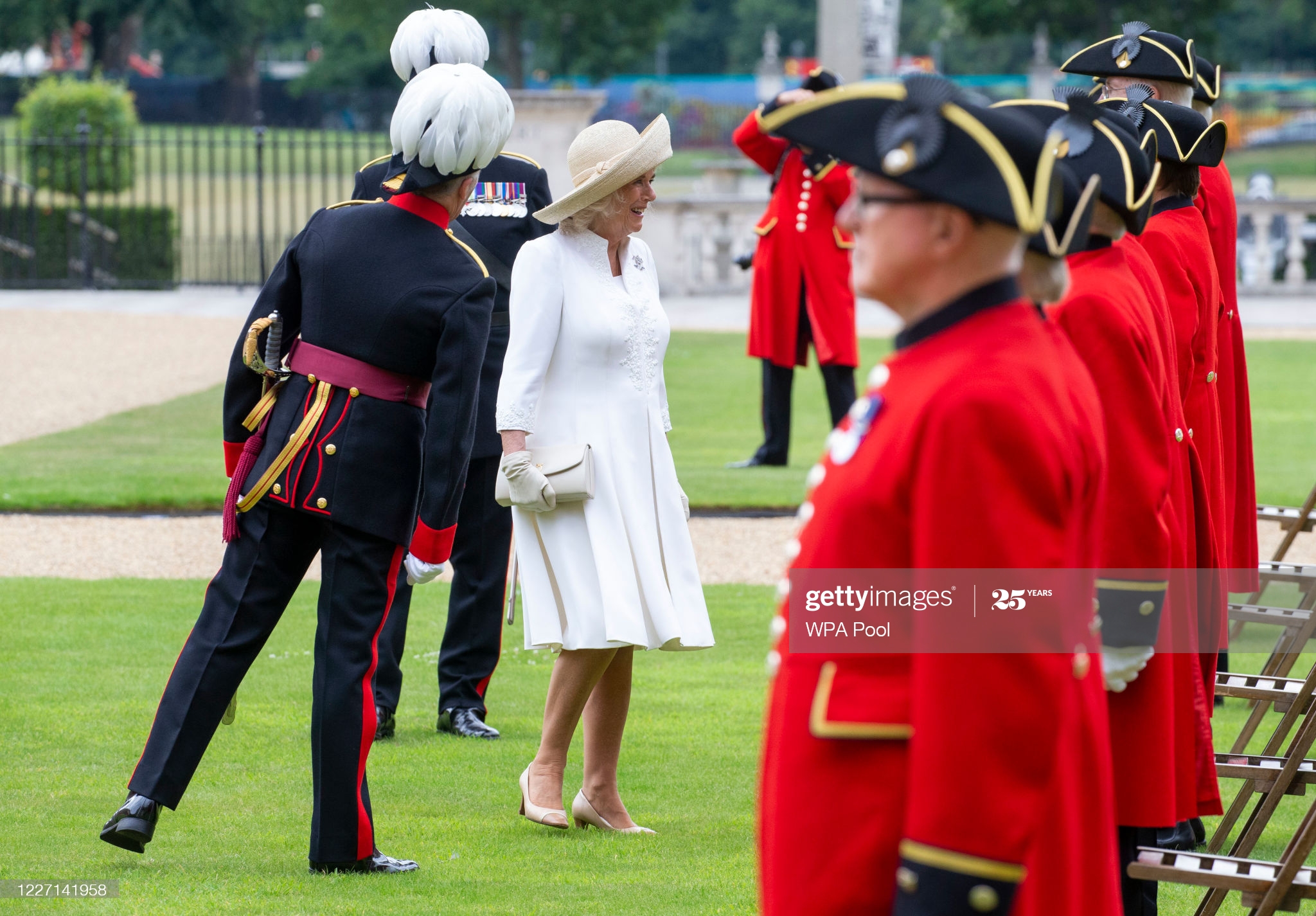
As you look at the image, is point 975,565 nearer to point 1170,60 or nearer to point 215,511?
point 1170,60

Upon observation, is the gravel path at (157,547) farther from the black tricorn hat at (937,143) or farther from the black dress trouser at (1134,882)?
the black tricorn hat at (937,143)

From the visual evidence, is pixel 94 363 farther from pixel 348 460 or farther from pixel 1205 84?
pixel 348 460

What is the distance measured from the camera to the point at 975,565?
2.02 metres

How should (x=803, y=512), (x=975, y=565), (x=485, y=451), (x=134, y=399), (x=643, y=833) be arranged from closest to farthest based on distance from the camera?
(x=975, y=565) → (x=803, y=512) → (x=643, y=833) → (x=485, y=451) → (x=134, y=399)

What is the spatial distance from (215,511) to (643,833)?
18.0 ft

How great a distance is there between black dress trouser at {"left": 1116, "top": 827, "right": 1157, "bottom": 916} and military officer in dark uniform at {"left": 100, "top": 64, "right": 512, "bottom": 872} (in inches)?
68.0

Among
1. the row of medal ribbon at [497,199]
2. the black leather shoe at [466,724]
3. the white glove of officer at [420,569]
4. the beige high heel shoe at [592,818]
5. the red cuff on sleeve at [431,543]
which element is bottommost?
the black leather shoe at [466,724]

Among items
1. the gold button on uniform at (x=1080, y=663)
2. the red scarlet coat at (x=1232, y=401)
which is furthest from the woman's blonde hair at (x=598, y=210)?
the gold button on uniform at (x=1080, y=663)

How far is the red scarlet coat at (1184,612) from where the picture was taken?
11.8ft

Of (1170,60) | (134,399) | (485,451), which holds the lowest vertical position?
(134,399)

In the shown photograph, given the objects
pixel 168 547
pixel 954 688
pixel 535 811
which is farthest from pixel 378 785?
pixel 168 547

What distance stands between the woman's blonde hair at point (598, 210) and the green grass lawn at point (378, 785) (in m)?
1.59

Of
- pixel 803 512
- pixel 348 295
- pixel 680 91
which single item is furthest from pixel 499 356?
pixel 680 91

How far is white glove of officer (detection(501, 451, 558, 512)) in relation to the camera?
444cm
